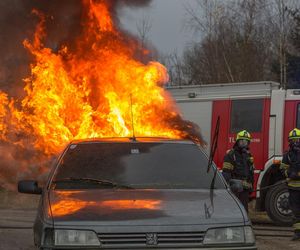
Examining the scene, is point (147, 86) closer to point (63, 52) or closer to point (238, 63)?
point (63, 52)

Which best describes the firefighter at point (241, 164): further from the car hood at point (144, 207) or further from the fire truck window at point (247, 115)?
the car hood at point (144, 207)

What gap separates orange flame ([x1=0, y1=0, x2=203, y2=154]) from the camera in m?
13.2

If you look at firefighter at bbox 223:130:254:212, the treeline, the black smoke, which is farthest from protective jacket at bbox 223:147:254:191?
the treeline

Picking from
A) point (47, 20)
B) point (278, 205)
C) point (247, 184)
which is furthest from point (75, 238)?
point (47, 20)

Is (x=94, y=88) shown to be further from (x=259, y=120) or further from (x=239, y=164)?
(x=239, y=164)

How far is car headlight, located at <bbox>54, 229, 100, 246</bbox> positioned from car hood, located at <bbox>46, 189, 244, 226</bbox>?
3.2 inches

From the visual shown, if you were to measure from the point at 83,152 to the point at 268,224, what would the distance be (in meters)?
6.10

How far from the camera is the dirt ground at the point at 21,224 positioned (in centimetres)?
796

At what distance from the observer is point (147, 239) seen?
13.9 feet

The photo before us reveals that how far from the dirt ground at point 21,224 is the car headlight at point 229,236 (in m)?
3.58

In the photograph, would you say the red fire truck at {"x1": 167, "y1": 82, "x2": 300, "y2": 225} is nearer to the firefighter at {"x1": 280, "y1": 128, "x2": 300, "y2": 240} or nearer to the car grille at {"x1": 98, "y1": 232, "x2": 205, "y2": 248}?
the firefighter at {"x1": 280, "y1": 128, "x2": 300, "y2": 240}

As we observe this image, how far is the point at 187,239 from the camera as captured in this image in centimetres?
426

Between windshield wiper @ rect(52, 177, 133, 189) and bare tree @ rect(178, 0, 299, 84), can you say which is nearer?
windshield wiper @ rect(52, 177, 133, 189)

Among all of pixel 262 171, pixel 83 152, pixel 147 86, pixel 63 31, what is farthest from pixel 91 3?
pixel 83 152
